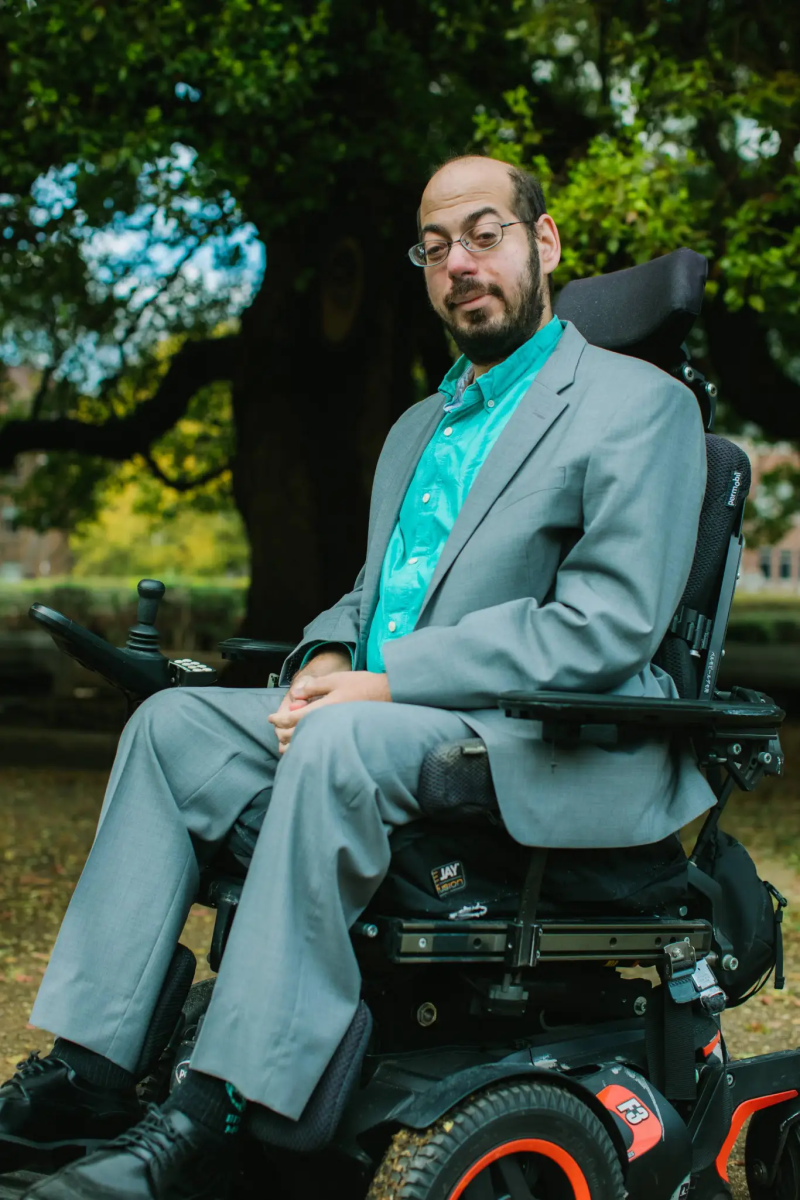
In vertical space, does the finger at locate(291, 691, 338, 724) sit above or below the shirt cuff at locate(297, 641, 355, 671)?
below

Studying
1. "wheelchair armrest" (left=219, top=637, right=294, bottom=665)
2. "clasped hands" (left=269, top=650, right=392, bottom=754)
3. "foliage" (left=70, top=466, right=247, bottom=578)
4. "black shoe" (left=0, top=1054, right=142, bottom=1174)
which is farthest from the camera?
"foliage" (left=70, top=466, right=247, bottom=578)

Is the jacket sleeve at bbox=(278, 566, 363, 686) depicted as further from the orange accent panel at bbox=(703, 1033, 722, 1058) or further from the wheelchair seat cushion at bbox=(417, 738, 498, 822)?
the orange accent panel at bbox=(703, 1033, 722, 1058)

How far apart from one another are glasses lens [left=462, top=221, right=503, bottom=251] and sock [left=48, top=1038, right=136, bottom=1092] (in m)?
1.76

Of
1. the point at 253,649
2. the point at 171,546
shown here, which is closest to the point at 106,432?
the point at 253,649

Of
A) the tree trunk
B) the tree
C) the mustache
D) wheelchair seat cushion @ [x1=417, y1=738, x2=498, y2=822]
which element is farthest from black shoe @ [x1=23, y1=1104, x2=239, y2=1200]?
the tree trunk

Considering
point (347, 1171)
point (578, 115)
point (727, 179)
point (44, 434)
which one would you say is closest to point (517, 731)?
point (347, 1171)

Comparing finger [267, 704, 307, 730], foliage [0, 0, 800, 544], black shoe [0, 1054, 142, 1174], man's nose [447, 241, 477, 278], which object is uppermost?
foliage [0, 0, 800, 544]

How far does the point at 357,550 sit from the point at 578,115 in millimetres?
3368

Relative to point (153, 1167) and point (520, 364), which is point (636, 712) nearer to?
point (520, 364)

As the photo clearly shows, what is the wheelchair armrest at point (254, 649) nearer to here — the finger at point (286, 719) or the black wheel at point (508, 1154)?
the finger at point (286, 719)

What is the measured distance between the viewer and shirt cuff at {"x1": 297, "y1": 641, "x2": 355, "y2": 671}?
292cm

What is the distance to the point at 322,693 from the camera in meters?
2.59

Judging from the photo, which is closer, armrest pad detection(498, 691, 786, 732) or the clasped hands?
armrest pad detection(498, 691, 786, 732)

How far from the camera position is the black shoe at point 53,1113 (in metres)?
2.38
